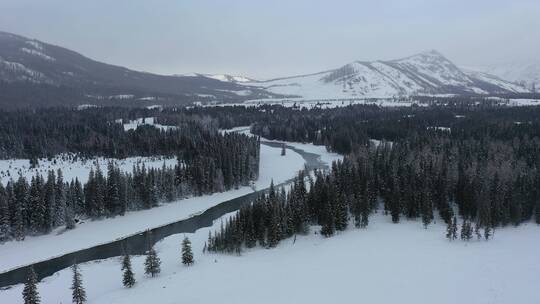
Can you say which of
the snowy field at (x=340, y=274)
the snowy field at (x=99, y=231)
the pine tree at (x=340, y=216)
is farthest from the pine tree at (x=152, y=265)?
the pine tree at (x=340, y=216)

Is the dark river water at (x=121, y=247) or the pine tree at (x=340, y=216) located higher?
the pine tree at (x=340, y=216)

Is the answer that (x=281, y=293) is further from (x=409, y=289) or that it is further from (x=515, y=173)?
(x=515, y=173)

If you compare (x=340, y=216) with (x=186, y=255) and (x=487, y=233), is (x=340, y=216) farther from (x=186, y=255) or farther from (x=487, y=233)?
(x=186, y=255)

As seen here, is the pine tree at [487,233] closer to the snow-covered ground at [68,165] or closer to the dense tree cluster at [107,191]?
the dense tree cluster at [107,191]

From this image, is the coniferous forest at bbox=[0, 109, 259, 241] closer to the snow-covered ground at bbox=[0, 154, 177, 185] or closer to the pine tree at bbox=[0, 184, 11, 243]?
Answer: the pine tree at bbox=[0, 184, 11, 243]

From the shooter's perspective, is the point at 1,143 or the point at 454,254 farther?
the point at 1,143

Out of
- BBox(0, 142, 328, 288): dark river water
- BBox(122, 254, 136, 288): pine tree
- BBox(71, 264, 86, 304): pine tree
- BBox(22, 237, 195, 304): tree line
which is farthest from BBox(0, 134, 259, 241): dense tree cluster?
BBox(71, 264, 86, 304): pine tree

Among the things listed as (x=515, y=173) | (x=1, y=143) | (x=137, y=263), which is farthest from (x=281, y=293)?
(x=1, y=143)
